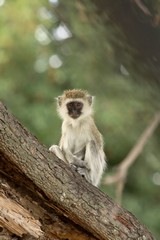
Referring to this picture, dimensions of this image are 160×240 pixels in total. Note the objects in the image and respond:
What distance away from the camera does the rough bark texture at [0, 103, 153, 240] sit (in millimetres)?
3740

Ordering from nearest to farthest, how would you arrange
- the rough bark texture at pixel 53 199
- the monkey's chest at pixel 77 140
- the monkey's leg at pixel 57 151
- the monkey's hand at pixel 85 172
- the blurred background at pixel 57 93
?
1. the rough bark texture at pixel 53 199
2. the monkey's hand at pixel 85 172
3. the monkey's leg at pixel 57 151
4. the monkey's chest at pixel 77 140
5. the blurred background at pixel 57 93

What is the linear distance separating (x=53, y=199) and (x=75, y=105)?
214 cm

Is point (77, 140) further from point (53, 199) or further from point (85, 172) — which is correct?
point (53, 199)

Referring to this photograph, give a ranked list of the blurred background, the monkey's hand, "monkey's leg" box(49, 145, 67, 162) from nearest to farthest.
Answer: the monkey's hand < "monkey's leg" box(49, 145, 67, 162) < the blurred background

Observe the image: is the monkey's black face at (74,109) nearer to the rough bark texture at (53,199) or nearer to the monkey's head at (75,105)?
the monkey's head at (75,105)

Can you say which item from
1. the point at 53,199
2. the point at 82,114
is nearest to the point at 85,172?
the point at 82,114

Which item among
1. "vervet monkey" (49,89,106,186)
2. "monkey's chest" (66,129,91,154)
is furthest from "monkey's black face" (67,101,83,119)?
"monkey's chest" (66,129,91,154)

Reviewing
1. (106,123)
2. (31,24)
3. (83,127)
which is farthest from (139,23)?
(31,24)

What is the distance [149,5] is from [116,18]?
0.14 meters

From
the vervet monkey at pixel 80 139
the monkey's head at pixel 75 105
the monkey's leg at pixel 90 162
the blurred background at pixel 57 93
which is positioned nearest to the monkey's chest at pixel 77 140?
the vervet monkey at pixel 80 139

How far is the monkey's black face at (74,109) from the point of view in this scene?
580cm

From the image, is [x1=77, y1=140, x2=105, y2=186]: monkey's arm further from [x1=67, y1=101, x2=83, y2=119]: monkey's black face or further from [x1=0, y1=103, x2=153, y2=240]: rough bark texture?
[x1=0, y1=103, x2=153, y2=240]: rough bark texture

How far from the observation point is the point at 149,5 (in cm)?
195

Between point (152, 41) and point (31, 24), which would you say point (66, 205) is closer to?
point (152, 41)
